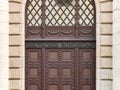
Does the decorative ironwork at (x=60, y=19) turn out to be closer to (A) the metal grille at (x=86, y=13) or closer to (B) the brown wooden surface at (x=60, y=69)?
(A) the metal grille at (x=86, y=13)

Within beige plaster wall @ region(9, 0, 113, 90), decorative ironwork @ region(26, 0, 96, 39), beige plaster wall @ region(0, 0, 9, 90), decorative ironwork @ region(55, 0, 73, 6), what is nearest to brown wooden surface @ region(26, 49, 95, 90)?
beige plaster wall @ region(9, 0, 113, 90)

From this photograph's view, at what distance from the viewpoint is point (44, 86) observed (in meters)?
13.1

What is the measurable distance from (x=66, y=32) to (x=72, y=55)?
0.76 m

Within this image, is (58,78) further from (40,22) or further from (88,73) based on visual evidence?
(40,22)

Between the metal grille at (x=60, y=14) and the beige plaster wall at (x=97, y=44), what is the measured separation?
→ 0.88 m

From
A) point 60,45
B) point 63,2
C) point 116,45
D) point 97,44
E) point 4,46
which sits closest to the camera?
point 116,45

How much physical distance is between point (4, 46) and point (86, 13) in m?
2.94

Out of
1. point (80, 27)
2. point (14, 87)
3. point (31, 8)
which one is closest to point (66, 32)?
point (80, 27)

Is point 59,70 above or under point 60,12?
under

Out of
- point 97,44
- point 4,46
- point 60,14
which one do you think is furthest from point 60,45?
point 4,46

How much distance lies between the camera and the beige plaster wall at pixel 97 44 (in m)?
12.6

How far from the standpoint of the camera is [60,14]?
13.3 m

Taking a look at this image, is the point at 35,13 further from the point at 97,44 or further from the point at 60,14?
the point at 97,44

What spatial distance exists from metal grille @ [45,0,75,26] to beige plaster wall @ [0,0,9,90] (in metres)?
1.66
